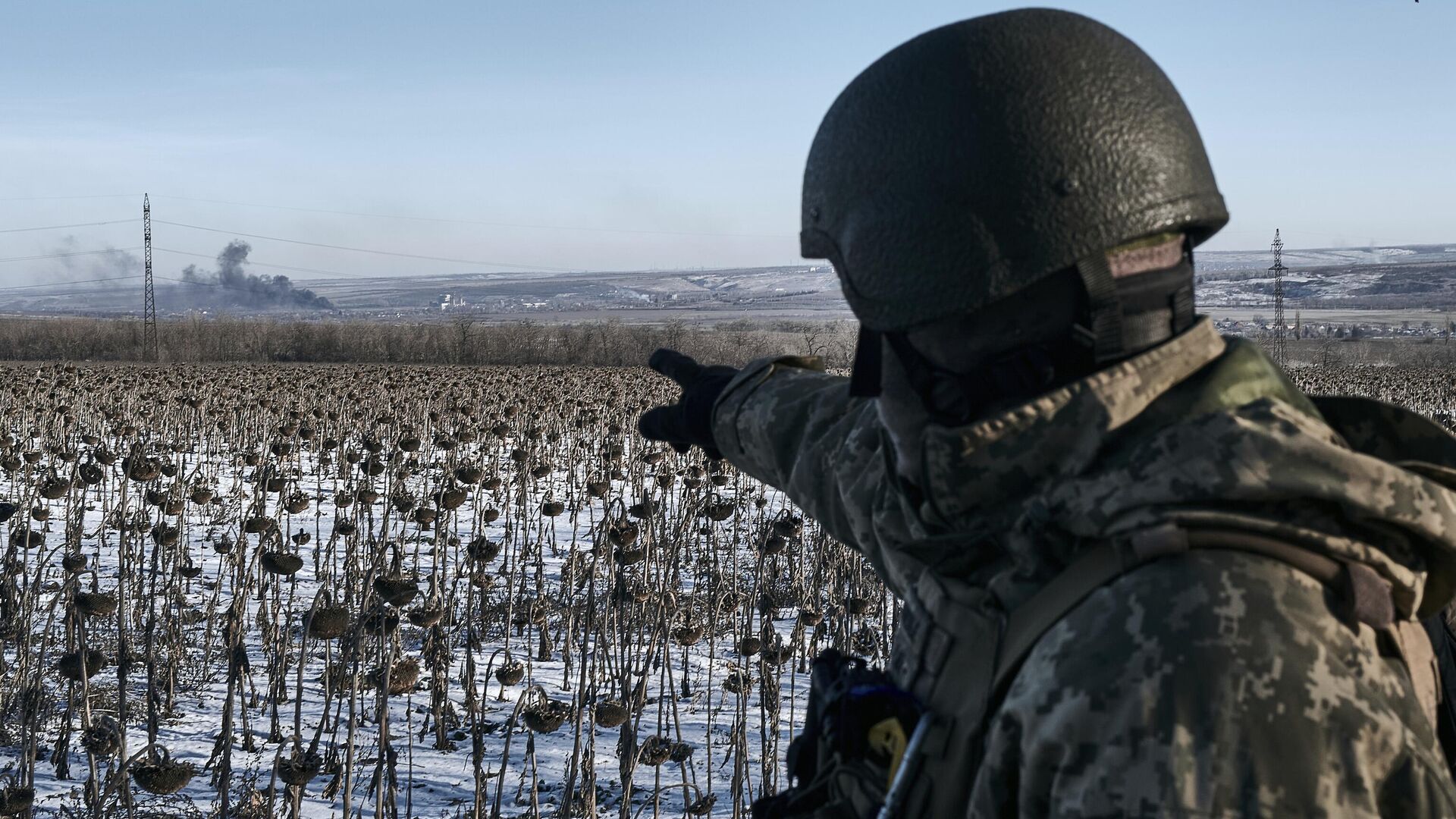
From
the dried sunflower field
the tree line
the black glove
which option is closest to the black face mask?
Answer: the black glove

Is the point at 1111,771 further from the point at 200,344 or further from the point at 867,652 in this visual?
the point at 200,344

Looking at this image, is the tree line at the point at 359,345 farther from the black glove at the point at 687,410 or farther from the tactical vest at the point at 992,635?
the tactical vest at the point at 992,635

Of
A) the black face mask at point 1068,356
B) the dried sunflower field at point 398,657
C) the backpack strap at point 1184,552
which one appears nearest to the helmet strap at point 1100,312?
the black face mask at point 1068,356

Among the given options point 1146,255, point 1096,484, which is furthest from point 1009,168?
point 1096,484

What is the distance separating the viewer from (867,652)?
5613mm

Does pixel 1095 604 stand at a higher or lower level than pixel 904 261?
lower

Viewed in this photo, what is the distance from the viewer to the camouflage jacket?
3.64 feet

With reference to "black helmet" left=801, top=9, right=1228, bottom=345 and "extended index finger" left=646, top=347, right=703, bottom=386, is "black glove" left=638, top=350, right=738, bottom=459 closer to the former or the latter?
"extended index finger" left=646, top=347, right=703, bottom=386

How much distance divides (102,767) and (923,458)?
4933mm

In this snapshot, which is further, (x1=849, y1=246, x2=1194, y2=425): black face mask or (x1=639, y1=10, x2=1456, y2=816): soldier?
(x1=849, y1=246, x2=1194, y2=425): black face mask

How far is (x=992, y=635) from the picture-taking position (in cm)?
142

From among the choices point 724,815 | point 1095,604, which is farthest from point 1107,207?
point 724,815

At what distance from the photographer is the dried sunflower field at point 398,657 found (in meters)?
4.06

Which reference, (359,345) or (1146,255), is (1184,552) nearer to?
(1146,255)
